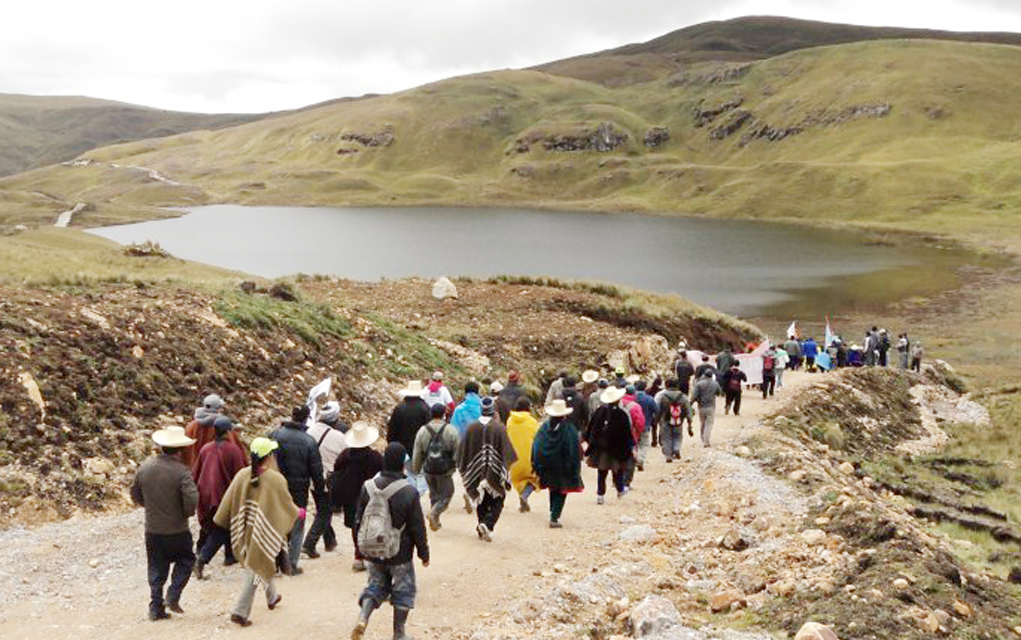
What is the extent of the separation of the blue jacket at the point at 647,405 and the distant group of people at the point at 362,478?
74 cm

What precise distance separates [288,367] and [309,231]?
112 meters

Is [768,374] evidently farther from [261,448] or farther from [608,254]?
[608,254]

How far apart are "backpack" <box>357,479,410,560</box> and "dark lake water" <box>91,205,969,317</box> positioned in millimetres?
58412

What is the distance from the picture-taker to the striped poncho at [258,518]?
9.28 meters

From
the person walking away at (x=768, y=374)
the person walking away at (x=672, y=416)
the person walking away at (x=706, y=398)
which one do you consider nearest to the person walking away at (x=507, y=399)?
the person walking away at (x=672, y=416)

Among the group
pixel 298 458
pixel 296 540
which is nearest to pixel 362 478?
pixel 298 458

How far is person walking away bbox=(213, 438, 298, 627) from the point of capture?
927 cm

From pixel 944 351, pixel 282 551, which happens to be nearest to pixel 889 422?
pixel 282 551

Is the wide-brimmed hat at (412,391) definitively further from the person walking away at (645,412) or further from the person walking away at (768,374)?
the person walking away at (768,374)

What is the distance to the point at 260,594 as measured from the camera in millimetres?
10438

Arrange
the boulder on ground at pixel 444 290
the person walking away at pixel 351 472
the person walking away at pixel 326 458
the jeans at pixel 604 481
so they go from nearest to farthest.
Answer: the person walking away at pixel 351 472
the person walking away at pixel 326 458
the jeans at pixel 604 481
the boulder on ground at pixel 444 290

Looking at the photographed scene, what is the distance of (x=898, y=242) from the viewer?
403 feet

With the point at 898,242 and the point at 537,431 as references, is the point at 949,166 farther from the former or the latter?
the point at 537,431

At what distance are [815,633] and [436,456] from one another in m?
5.70
